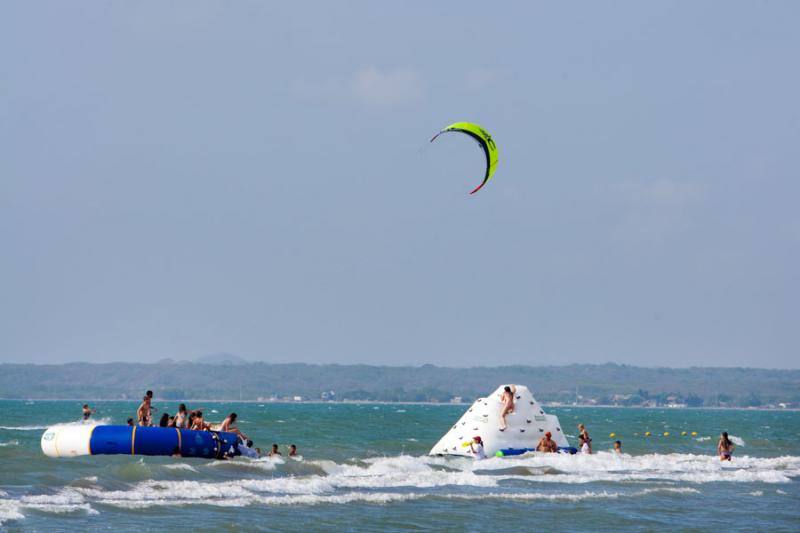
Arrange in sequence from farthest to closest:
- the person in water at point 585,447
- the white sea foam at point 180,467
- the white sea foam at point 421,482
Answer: the person in water at point 585,447
the white sea foam at point 180,467
the white sea foam at point 421,482

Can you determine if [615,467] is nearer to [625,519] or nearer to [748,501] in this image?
[748,501]

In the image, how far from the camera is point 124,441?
89.7 feet

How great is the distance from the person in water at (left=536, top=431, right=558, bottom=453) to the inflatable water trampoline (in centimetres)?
913

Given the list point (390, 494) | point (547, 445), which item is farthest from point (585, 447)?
point (390, 494)

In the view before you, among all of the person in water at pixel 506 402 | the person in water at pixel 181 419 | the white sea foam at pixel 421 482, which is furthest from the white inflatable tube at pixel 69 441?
the person in water at pixel 506 402

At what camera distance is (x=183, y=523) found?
1861 cm

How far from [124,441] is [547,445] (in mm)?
11557

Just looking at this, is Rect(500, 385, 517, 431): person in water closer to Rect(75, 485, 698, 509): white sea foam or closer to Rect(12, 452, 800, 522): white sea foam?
Rect(12, 452, 800, 522): white sea foam

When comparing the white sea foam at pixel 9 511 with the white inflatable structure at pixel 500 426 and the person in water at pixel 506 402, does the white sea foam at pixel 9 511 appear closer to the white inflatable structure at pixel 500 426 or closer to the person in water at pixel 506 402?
the white inflatable structure at pixel 500 426

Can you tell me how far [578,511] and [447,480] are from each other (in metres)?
5.80

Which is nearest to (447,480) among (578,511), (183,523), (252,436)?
A: (578,511)

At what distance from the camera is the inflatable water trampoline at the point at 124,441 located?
89.8 feet

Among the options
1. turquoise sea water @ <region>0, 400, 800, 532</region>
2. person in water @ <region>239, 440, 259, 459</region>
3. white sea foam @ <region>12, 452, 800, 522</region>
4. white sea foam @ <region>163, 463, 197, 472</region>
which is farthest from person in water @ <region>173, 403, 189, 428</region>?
white sea foam @ <region>163, 463, 197, 472</region>

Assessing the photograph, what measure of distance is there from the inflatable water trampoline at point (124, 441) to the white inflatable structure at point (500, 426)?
23.8 ft
